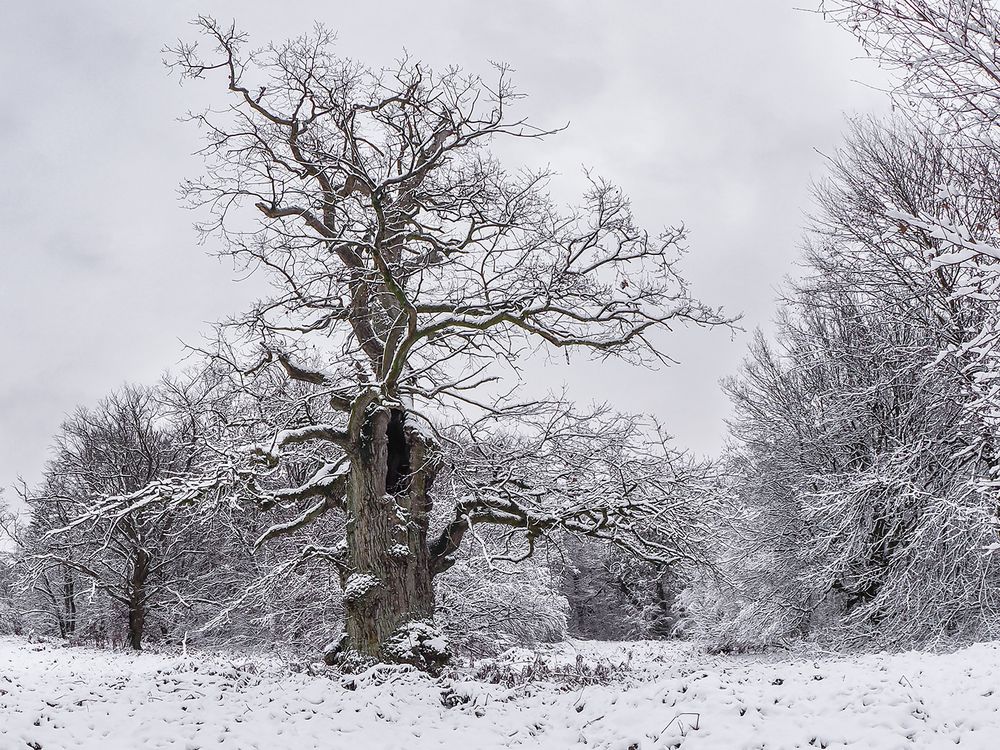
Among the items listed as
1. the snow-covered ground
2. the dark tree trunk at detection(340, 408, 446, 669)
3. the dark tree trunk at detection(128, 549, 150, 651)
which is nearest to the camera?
the snow-covered ground

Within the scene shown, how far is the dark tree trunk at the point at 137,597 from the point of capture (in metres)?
20.1

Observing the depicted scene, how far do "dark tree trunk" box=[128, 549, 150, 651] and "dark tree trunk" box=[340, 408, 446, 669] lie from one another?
1271cm

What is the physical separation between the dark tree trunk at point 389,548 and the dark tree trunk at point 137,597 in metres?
12.7

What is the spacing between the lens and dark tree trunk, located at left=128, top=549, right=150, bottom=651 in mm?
20109

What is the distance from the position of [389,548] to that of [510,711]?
3.08m

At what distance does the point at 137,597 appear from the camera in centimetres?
2048

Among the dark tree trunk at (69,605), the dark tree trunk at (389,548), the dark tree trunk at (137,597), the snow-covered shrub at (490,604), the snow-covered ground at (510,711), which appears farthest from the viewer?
the dark tree trunk at (69,605)

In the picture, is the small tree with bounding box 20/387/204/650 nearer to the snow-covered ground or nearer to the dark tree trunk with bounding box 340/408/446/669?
the dark tree trunk with bounding box 340/408/446/669

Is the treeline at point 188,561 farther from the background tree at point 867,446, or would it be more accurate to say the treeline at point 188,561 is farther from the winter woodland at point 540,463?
A: the background tree at point 867,446

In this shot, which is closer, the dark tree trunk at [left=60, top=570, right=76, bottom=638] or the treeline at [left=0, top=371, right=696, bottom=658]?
the treeline at [left=0, top=371, right=696, bottom=658]

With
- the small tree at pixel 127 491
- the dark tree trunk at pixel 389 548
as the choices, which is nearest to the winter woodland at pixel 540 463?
the dark tree trunk at pixel 389 548

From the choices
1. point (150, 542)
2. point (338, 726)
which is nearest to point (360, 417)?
point (338, 726)

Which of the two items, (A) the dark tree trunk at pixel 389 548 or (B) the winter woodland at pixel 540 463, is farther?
(A) the dark tree trunk at pixel 389 548

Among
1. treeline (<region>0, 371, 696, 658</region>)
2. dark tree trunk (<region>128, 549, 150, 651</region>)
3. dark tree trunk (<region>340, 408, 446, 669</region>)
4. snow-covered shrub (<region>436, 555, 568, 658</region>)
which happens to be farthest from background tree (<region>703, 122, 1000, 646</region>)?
dark tree trunk (<region>128, 549, 150, 651</region>)
